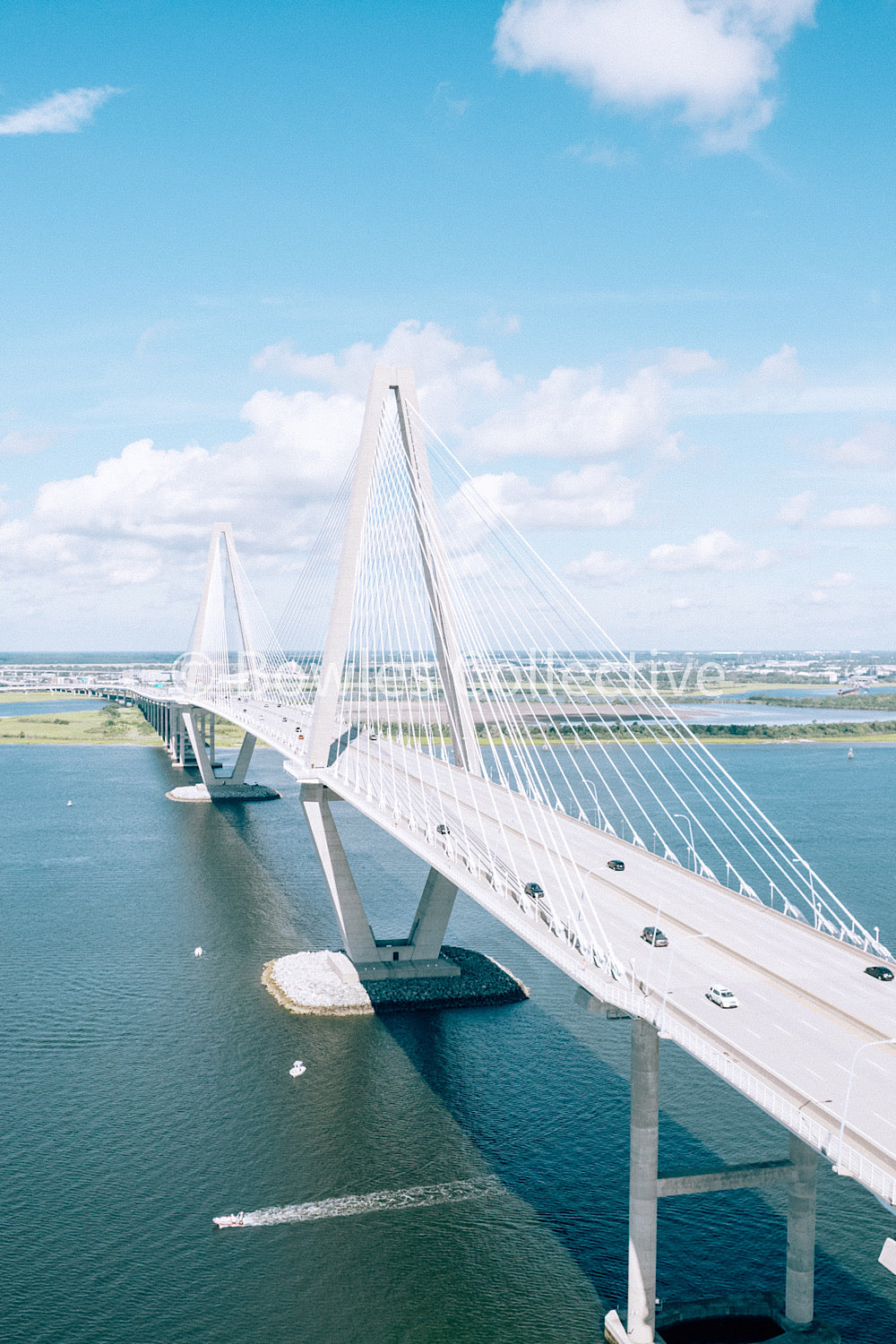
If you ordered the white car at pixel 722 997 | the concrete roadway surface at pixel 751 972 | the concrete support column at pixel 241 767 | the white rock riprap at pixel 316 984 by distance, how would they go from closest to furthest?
the concrete roadway surface at pixel 751 972 < the white car at pixel 722 997 < the white rock riprap at pixel 316 984 < the concrete support column at pixel 241 767

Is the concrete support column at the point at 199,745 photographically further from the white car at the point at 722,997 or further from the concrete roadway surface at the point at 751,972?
the white car at the point at 722,997

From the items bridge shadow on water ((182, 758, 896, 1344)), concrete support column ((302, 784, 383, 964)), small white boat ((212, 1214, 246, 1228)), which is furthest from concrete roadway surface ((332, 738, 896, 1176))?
small white boat ((212, 1214, 246, 1228))

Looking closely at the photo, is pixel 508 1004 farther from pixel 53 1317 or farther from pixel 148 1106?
pixel 53 1317

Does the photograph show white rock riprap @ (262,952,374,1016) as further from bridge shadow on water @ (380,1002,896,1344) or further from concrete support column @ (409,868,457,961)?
concrete support column @ (409,868,457,961)

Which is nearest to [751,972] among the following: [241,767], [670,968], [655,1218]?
[670,968]

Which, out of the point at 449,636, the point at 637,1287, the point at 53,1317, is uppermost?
the point at 449,636

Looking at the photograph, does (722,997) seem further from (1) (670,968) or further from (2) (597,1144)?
(2) (597,1144)

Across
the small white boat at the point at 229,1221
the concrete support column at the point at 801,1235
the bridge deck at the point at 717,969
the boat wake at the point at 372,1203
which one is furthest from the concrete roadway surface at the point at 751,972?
the small white boat at the point at 229,1221

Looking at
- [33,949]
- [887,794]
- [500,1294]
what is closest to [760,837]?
[887,794]
